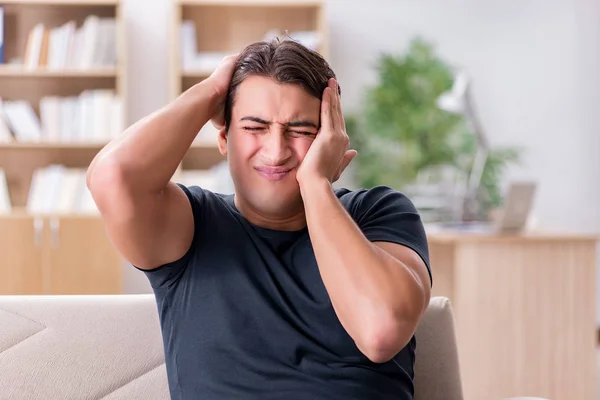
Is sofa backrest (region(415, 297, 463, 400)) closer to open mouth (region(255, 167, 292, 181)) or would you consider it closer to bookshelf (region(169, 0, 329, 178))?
open mouth (region(255, 167, 292, 181))

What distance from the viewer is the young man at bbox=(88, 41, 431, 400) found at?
4.62 ft

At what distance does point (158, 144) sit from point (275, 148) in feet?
0.67

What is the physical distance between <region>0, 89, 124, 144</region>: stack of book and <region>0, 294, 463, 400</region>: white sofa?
3057 millimetres

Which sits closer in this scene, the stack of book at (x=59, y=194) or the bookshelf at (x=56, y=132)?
the bookshelf at (x=56, y=132)

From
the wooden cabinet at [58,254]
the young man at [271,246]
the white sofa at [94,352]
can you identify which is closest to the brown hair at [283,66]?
the young man at [271,246]

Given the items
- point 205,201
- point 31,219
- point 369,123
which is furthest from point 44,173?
point 205,201

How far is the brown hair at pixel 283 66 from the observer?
5.11 feet

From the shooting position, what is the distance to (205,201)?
5.27 feet

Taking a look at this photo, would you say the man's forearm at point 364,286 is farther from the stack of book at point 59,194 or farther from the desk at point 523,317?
the stack of book at point 59,194

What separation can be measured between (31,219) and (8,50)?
102cm

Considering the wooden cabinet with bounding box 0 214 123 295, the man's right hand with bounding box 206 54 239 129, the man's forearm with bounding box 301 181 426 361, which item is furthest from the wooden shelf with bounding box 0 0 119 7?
the man's forearm with bounding box 301 181 426 361

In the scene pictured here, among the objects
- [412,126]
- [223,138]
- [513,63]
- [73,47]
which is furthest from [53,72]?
[223,138]

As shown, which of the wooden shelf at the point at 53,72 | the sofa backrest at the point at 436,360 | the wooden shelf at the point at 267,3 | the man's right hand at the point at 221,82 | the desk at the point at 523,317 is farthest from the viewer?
the wooden shelf at the point at 267,3

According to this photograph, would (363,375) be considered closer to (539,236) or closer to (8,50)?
(539,236)
